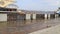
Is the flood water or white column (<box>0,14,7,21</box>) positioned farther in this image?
white column (<box>0,14,7,21</box>)

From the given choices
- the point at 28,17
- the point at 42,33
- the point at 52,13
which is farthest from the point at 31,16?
the point at 42,33

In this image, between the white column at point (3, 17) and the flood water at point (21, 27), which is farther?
the white column at point (3, 17)

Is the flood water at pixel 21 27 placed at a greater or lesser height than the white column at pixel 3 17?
lesser

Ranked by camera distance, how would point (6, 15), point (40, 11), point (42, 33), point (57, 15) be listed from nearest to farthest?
1. point (42, 33)
2. point (6, 15)
3. point (40, 11)
4. point (57, 15)

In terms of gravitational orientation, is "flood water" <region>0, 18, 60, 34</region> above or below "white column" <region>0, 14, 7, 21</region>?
below

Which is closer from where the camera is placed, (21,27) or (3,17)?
(21,27)

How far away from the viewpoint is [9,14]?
1022 centimetres

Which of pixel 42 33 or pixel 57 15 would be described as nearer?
pixel 42 33

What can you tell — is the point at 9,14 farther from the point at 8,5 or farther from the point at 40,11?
the point at 40,11

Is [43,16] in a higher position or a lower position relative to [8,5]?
lower

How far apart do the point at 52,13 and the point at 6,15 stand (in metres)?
6.55

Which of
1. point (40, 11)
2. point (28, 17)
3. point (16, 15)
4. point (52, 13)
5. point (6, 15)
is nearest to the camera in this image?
point (6, 15)

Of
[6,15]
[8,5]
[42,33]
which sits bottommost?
[42,33]

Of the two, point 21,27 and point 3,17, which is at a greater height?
point 3,17
